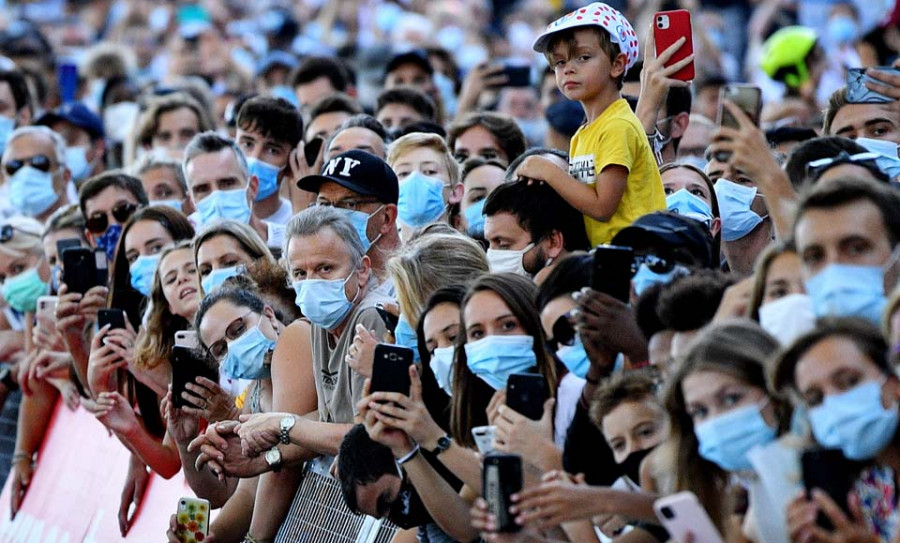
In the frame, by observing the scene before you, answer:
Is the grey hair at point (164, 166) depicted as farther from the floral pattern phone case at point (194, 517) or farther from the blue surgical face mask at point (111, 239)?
the floral pattern phone case at point (194, 517)

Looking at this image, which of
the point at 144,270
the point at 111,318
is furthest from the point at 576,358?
the point at 144,270

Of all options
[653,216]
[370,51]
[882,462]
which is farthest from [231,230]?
[370,51]

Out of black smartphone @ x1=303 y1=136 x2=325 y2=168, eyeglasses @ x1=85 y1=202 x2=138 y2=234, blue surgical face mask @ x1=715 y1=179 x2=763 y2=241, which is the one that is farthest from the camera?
eyeglasses @ x1=85 y1=202 x2=138 y2=234

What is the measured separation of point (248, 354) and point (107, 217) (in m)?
3.07

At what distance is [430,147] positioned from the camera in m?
8.50

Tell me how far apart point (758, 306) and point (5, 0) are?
→ 24.4 metres

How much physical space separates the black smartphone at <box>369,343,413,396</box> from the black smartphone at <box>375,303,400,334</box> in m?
1.07

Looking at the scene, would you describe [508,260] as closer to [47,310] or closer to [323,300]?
[323,300]

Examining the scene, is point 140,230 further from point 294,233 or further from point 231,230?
point 294,233

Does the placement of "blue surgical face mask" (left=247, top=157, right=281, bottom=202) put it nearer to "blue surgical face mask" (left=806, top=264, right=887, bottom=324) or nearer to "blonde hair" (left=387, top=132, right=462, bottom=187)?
"blonde hair" (left=387, top=132, right=462, bottom=187)

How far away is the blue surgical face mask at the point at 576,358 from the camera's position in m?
5.60

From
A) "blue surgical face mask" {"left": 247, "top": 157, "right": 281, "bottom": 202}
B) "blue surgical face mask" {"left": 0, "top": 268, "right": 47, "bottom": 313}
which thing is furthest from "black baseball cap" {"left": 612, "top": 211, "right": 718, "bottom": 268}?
"blue surgical face mask" {"left": 0, "top": 268, "right": 47, "bottom": 313}

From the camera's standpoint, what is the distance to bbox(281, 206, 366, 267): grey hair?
7.04 metres

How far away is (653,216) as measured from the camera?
576 cm
